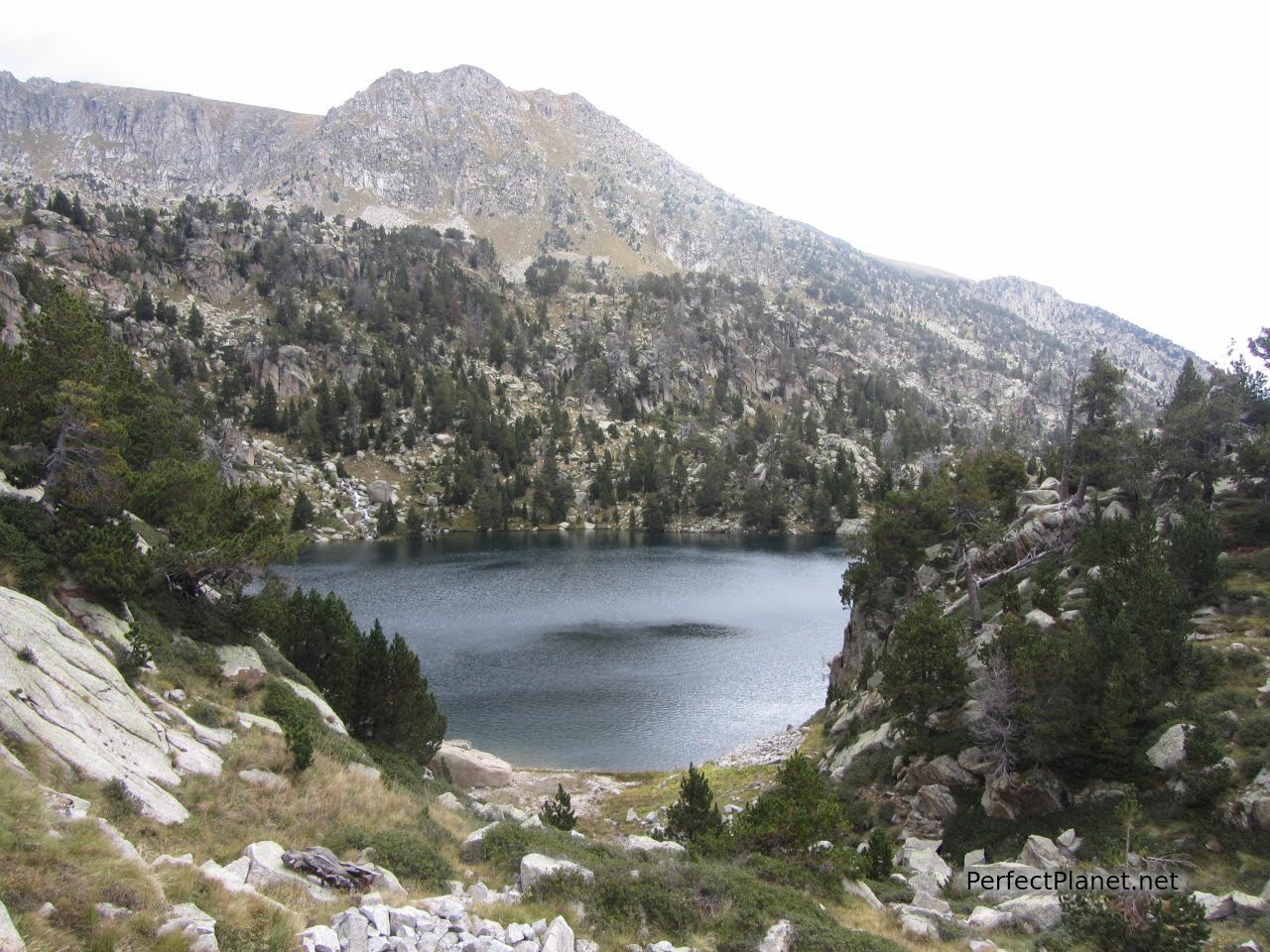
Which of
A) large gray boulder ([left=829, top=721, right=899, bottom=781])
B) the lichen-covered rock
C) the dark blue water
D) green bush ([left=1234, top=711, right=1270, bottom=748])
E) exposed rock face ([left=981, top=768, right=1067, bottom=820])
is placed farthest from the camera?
the dark blue water

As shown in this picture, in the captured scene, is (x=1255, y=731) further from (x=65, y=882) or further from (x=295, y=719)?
(x=65, y=882)

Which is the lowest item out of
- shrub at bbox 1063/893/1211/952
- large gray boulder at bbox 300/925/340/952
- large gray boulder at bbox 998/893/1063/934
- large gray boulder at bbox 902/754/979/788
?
large gray boulder at bbox 902/754/979/788

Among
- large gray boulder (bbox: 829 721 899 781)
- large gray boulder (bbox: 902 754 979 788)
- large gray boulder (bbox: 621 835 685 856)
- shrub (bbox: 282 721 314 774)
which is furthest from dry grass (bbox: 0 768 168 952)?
large gray boulder (bbox: 829 721 899 781)

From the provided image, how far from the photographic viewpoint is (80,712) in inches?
577

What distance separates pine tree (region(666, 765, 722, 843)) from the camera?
25094 millimetres

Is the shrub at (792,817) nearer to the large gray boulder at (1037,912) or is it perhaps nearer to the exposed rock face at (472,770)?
the large gray boulder at (1037,912)

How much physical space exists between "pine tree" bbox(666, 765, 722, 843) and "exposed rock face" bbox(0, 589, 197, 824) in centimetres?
1579

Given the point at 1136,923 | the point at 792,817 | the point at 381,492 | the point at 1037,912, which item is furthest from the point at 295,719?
the point at 381,492

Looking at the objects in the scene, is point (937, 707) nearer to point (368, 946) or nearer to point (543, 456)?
point (368, 946)

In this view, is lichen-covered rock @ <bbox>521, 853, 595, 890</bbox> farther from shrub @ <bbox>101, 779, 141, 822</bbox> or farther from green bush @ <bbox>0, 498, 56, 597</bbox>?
green bush @ <bbox>0, 498, 56, 597</bbox>

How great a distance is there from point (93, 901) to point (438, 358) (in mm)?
180956

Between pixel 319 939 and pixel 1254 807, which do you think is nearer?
pixel 319 939

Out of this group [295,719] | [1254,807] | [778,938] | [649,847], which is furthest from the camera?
[295,719]

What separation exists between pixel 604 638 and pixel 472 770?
29.6 m
